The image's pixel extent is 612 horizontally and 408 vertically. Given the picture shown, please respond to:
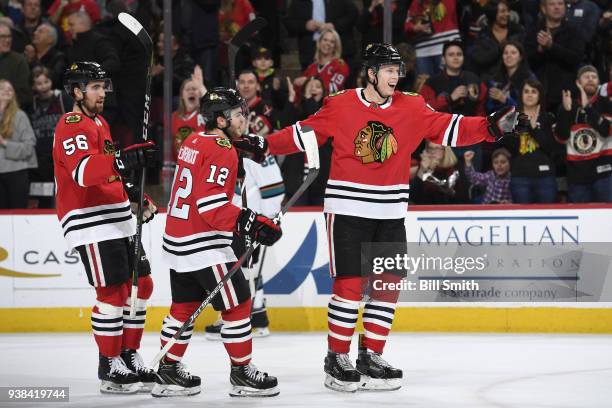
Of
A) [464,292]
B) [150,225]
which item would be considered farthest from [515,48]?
[150,225]

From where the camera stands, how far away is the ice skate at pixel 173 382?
17.4ft

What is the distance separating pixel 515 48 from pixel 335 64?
56.9 inches

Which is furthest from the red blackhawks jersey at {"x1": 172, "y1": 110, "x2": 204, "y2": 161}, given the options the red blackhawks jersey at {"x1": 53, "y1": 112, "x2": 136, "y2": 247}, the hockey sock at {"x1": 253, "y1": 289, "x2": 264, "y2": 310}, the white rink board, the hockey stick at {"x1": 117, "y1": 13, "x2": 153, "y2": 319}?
the red blackhawks jersey at {"x1": 53, "y1": 112, "x2": 136, "y2": 247}

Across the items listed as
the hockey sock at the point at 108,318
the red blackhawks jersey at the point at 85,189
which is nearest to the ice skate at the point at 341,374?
the hockey sock at the point at 108,318

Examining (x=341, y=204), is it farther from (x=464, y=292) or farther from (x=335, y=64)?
(x=335, y=64)

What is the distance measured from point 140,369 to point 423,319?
8.83ft

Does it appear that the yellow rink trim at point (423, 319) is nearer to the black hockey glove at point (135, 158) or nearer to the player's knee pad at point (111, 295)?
the player's knee pad at point (111, 295)

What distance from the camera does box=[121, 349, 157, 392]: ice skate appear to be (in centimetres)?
554

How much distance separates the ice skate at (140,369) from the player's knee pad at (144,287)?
289 mm

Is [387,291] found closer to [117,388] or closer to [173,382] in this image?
[173,382]

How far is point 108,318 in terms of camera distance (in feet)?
17.8

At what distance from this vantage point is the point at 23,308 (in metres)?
7.91

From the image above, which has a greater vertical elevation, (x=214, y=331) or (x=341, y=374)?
(x=341, y=374)

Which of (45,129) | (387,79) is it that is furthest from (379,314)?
(45,129)
